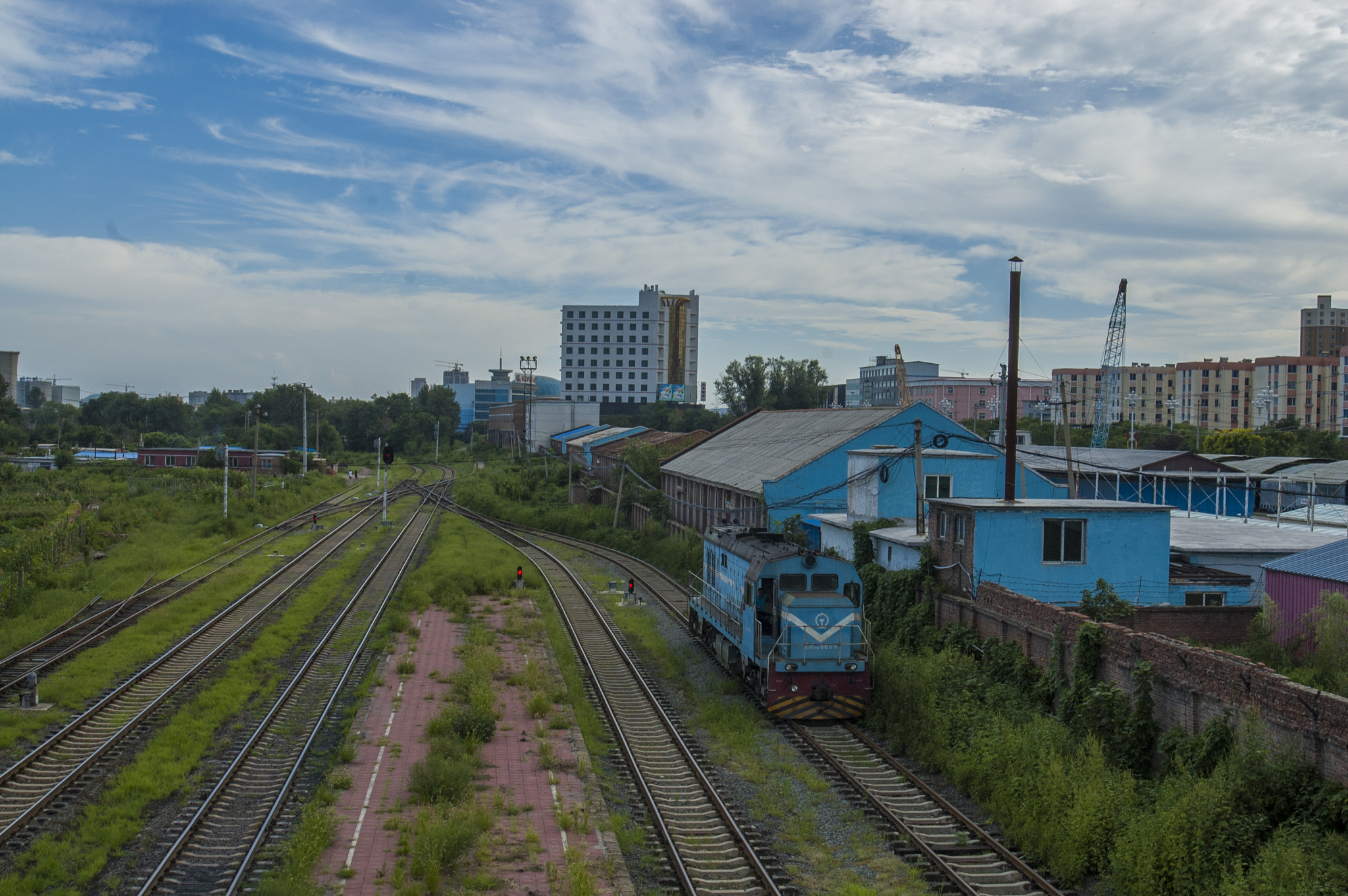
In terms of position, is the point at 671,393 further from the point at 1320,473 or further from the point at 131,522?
the point at 1320,473

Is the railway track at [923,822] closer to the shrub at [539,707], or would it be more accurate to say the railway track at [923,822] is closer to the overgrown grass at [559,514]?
the shrub at [539,707]

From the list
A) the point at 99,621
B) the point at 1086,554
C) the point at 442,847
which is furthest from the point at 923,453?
the point at 99,621

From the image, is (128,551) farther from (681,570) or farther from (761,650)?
(761,650)

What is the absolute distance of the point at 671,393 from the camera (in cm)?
13725

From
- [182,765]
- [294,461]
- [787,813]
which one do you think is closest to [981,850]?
[787,813]

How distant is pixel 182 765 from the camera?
48.7 feet

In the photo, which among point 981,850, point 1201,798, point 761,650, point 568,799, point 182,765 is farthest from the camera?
point 761,650

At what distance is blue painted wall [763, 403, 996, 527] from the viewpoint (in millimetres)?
33656

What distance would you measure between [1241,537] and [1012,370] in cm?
1203

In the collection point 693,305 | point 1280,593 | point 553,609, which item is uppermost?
point 693,305

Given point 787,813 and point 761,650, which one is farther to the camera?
point 761,650

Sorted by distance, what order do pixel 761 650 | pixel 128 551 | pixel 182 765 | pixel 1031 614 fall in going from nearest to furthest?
pixel 182 765, pixel 1031 614, pixel 761 650, pixel 128 551

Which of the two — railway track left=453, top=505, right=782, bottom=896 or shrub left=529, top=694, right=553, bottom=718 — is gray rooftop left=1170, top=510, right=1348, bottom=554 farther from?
shrub left=529, top=694, right=553, bottom=718

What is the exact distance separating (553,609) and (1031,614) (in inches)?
679
